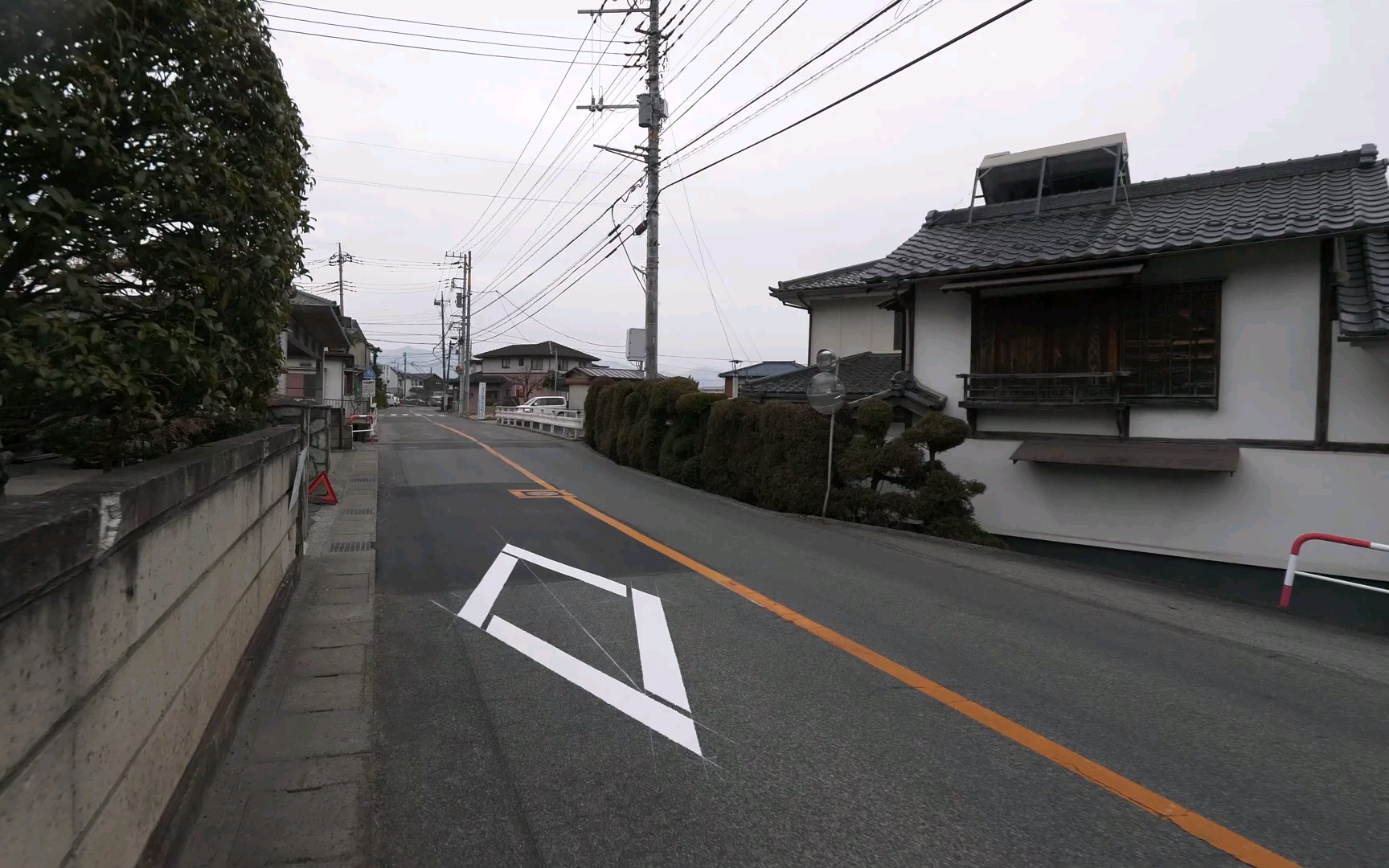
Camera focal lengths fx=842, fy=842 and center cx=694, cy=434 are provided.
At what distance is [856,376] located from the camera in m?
18.4

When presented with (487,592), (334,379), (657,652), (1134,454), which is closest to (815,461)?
(1134,454)

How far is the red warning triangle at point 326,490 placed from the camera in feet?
45.4

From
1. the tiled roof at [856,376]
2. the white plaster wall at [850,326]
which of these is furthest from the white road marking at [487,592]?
the white plaster wall at [850,326]

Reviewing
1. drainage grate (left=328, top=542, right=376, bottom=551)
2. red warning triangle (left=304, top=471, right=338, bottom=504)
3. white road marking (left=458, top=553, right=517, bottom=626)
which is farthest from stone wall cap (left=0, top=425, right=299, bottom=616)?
red warning triangle (left=304, top=471, right=338, bottom=504)

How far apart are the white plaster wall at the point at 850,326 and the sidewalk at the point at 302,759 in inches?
618

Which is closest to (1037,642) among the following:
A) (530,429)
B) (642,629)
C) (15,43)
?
(642,629)

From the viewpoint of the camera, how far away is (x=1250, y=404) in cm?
1135

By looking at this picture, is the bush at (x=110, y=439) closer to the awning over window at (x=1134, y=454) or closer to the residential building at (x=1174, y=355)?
the awning over window at (x=1134, y=454)

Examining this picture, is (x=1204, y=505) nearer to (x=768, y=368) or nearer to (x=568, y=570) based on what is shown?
(x=568, y=570)

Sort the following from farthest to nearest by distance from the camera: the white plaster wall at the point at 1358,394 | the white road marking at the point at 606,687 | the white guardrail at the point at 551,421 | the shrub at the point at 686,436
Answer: the white guardrail at the point at 551,421 → the shrub at the point at 686,436 → the white plaster wall at the point at 1358,394 → the white road marking at the point at 606,687

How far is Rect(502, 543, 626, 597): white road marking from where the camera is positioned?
8047mm

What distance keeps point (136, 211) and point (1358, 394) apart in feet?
41.6

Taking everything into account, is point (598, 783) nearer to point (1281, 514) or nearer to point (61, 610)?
point (61, 610)

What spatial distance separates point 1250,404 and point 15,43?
13.0 metres
